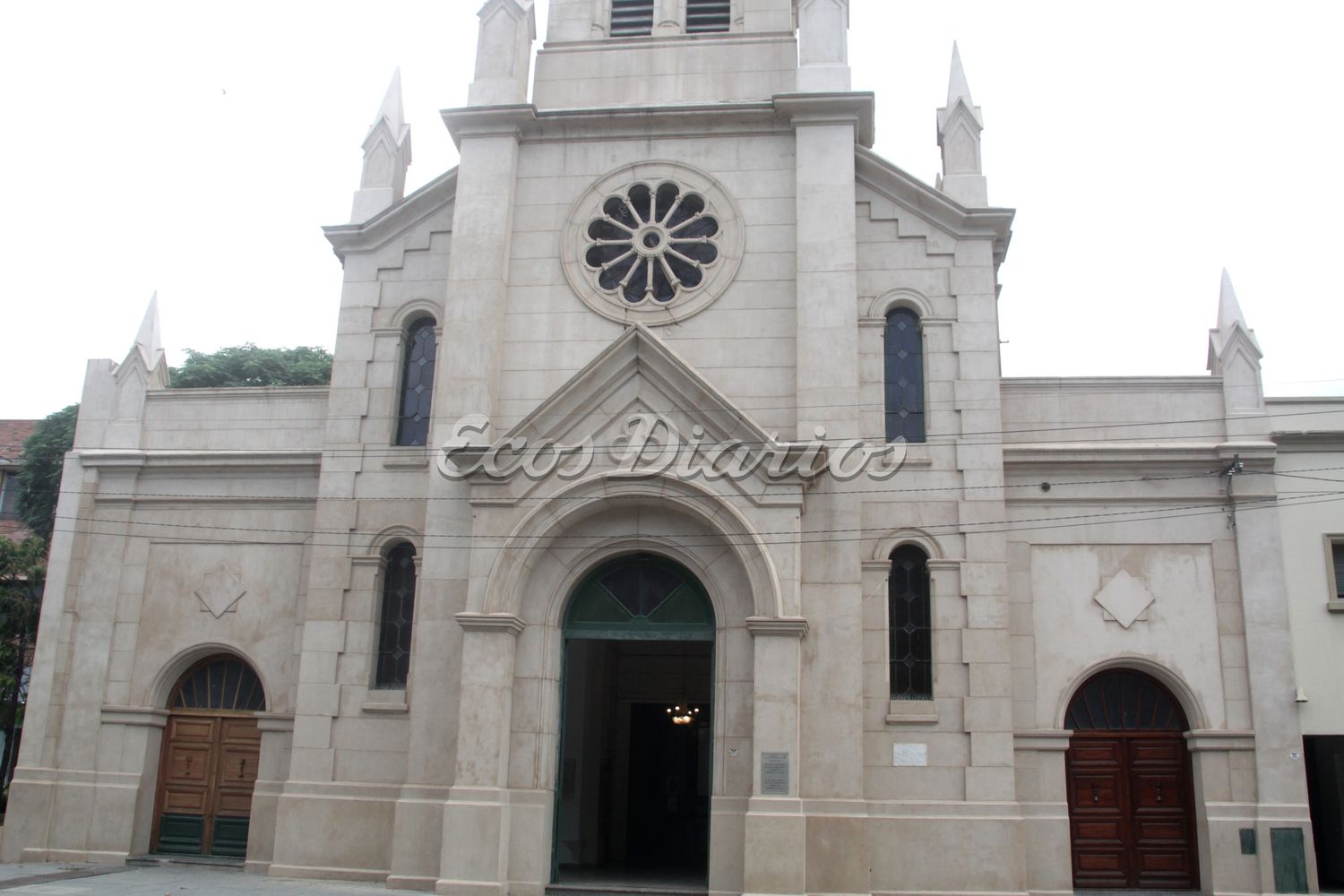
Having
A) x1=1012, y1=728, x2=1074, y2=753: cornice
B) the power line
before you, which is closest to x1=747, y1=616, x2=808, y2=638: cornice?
the power line

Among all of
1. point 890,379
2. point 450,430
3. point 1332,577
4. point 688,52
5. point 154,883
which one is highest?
point 688,52

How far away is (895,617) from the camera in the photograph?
19.8m

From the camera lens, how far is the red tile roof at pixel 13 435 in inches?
1654

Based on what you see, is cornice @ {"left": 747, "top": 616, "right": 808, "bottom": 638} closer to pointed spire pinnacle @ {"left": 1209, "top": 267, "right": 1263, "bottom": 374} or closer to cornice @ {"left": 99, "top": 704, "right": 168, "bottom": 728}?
pointed spire pinnacle @ {"left": 1209, "top": 267, "right": 1263, "bottom": 374}

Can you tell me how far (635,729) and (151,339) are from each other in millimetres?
12421

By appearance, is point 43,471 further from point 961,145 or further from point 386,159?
point 961,145

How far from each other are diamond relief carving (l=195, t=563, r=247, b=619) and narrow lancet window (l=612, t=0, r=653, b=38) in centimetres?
1215

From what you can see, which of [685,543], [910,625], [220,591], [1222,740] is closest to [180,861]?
[220,591]

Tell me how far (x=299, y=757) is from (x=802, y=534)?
8857 mm

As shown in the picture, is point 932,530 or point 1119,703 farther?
point 1119,703

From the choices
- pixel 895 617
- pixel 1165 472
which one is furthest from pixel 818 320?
pixel 1165 472

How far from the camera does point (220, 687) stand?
2245cm

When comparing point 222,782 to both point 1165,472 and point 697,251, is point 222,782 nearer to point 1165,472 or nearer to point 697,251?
point 697,251

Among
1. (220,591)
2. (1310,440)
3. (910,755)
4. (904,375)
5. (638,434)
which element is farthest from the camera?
(220,591)
